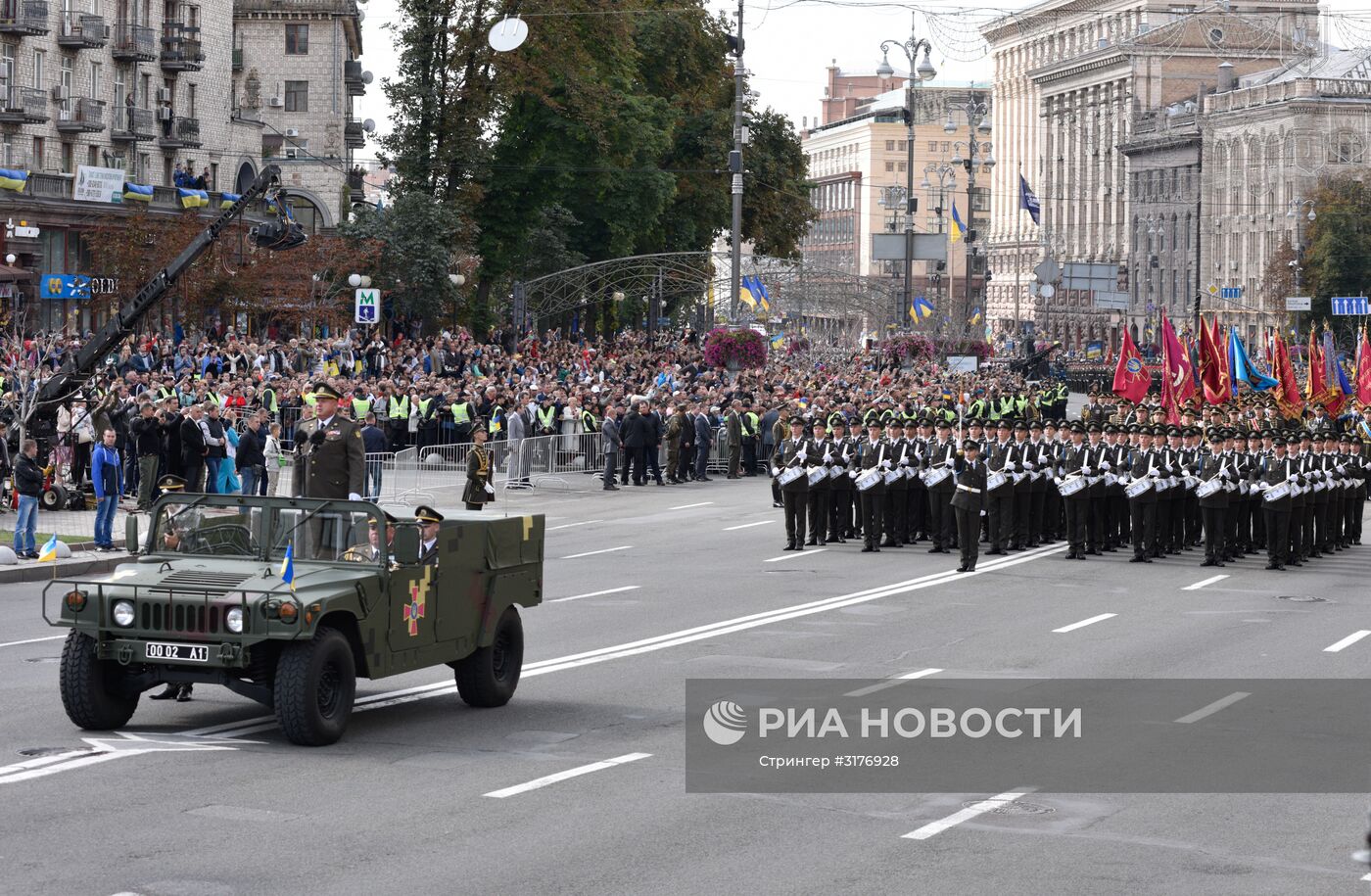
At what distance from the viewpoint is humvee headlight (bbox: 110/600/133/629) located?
497 inches

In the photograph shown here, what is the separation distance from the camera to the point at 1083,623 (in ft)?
66.9

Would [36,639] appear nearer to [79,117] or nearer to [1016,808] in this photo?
[1016,808]

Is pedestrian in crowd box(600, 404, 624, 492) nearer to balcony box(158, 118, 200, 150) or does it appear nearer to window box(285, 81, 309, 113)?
balcony box(158, 118, 200, 150)

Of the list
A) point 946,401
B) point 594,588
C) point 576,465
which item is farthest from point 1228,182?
point 594,588

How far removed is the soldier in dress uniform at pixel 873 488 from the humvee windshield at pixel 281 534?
590 inches

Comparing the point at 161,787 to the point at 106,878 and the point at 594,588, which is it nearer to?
the point at 106,878

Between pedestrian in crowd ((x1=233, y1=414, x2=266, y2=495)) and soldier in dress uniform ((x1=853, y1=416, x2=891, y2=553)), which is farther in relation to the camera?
pedestrian in crowd ((x1=233, y1=414, x2=266, y2=495))

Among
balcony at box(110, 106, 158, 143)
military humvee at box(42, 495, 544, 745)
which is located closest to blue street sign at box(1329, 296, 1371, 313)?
balcony at box(110, 106, 158, 143)

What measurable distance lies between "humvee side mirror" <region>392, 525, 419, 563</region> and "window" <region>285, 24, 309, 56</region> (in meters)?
69.8

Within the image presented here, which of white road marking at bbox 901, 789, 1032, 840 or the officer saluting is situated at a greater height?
the officer saluting

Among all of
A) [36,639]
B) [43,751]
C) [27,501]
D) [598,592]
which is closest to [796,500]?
[598,592]

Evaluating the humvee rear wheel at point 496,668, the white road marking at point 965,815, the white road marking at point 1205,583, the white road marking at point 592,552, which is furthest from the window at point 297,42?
the white road marking at point 965,815

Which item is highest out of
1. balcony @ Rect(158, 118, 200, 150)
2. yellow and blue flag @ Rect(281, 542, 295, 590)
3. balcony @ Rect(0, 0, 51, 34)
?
balcony @ Rect(0, 0, 51, 34)

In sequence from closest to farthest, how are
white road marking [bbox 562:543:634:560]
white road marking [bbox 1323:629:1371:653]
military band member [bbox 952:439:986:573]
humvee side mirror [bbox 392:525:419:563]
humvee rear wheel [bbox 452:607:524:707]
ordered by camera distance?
1. humvee side mirror [bbox 392:525:419:563]
2. humvee rear wheel [bbox 452:607:524:707]
3. white road marking [bbox 1323:629:1371:653]
4. military band member [bbox 952:439:986:573]
5. white road marking [bbox 562:543:634:560]
